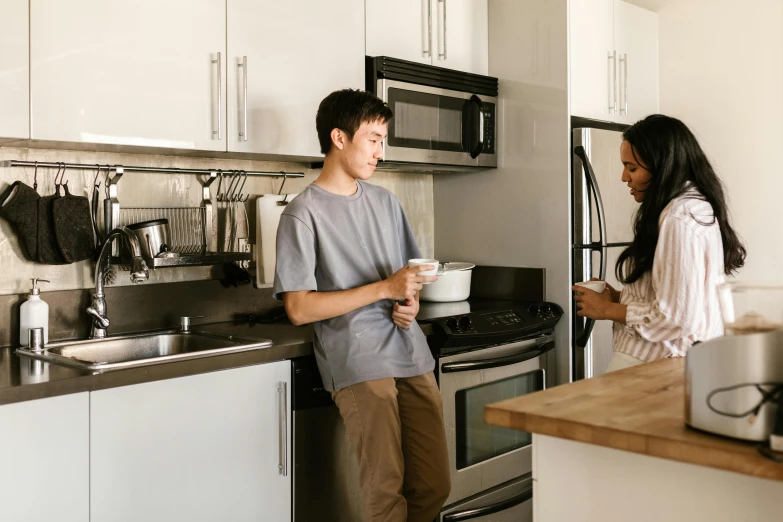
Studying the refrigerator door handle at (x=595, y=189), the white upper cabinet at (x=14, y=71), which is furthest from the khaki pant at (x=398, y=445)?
the refrigerator door handle at (x=595, y=189)

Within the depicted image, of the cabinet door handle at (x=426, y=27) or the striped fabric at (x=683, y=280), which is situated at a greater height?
the cabinet door handle at (x=426, y=27)

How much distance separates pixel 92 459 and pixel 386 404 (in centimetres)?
76

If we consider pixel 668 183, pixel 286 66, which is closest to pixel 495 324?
pixel 668 183

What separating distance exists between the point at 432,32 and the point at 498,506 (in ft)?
5.99

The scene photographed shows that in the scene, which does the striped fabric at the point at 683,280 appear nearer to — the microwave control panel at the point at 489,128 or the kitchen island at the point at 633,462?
the kitchen island at the point at 633,462

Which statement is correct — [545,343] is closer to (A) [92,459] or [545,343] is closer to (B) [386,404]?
(B) [386,404]

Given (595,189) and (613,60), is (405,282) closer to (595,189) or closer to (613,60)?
(595,189)

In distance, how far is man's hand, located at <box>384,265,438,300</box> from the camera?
2080mm

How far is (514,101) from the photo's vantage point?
3275 mm

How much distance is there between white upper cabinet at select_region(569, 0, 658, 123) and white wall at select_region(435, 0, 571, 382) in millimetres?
104

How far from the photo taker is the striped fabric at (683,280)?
1.80 meters

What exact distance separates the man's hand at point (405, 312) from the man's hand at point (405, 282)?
7 centimetres

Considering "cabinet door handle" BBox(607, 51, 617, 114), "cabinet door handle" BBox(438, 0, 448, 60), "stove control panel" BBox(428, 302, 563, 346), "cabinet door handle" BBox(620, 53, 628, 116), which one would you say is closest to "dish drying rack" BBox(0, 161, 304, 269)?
"stove control panel" BBox(428, 302, 563, 346)

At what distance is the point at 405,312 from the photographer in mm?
2178
